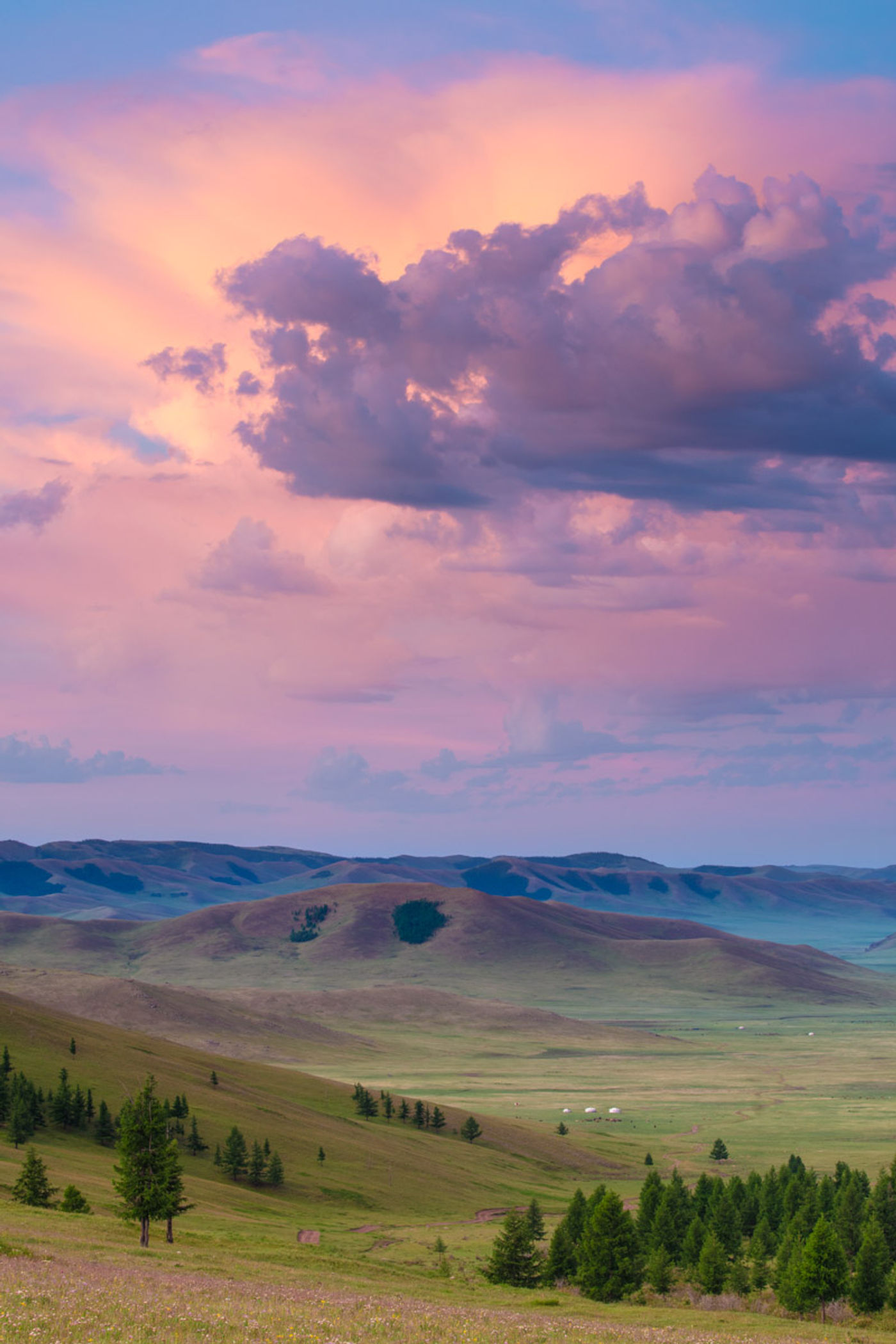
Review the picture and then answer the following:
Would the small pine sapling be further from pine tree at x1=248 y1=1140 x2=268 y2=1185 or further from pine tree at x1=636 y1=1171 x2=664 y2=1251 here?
pine tree at x1=636 y1=1171 x2=664 y2=1251

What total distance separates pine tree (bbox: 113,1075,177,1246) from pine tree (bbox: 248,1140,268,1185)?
153 ft

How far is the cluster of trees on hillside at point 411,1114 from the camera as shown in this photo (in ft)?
512

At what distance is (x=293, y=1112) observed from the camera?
145 metres

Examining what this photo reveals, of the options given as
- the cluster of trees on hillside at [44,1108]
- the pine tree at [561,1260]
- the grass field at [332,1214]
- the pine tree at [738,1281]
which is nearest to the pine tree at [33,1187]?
the grass field at [332,1214]

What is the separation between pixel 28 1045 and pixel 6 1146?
43612 millimetres

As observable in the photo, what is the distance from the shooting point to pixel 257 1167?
113 m

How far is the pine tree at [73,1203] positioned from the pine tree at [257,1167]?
4365 cm

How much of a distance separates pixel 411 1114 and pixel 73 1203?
100 meters

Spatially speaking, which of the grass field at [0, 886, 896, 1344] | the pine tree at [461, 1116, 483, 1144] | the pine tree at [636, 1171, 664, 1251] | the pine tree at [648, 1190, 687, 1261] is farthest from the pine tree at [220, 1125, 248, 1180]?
the pine tree at [461, 1116, 483, 1144]

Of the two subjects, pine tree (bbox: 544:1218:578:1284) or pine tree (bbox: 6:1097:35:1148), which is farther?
pine tree (bbox: 6:1097:35:1148)

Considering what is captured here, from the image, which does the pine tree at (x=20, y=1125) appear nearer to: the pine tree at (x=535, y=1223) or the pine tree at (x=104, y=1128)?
the pine tree at (x=104, y=1128)

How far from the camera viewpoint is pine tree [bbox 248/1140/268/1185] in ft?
369

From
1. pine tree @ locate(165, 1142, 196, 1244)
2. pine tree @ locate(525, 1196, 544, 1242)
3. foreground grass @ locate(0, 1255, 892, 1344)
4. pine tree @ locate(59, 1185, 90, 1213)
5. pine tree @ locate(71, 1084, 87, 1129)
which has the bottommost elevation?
pine tree @ locate(525, 1196, 544, 1242)

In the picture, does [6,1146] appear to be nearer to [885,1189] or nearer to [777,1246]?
[777,1246]
